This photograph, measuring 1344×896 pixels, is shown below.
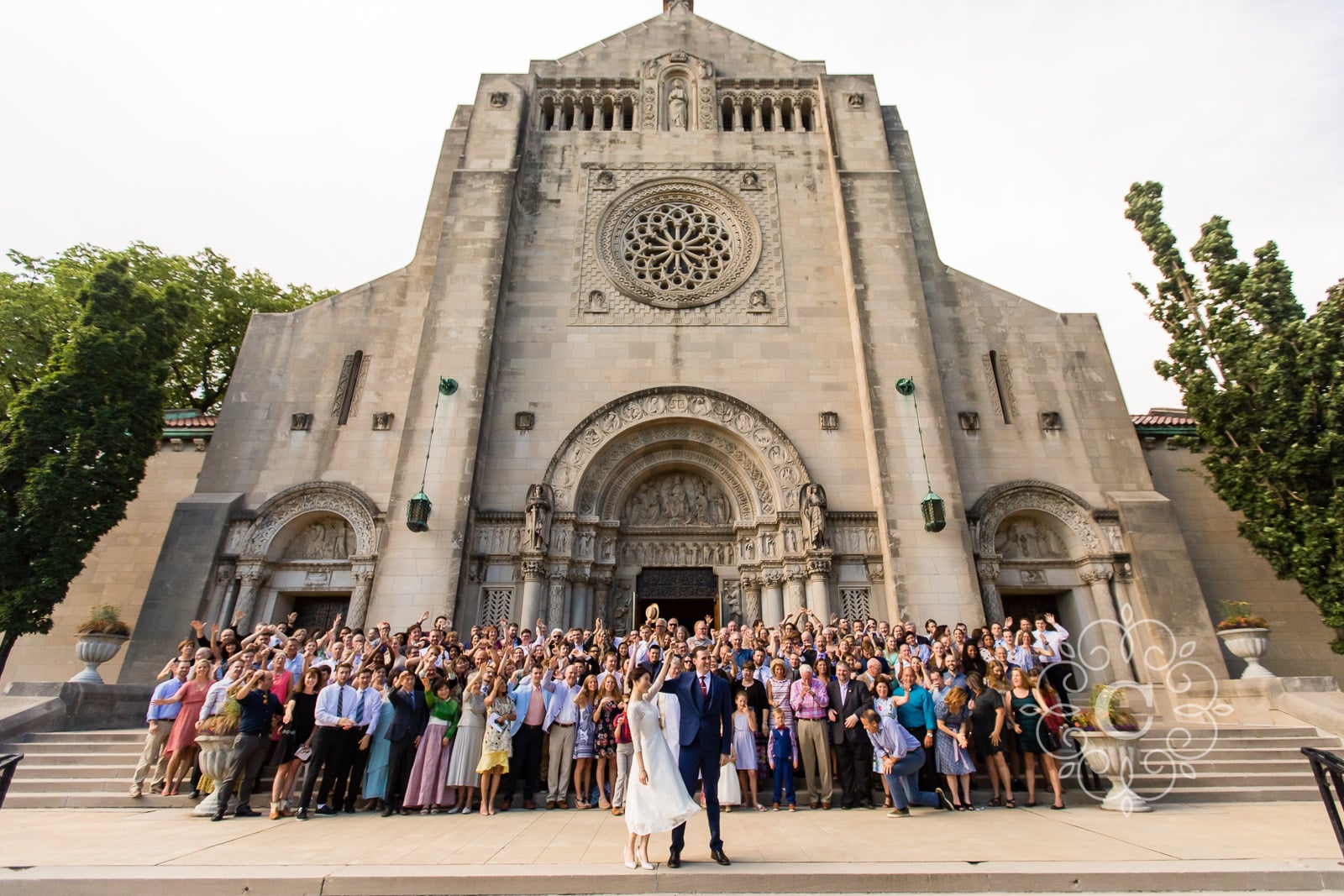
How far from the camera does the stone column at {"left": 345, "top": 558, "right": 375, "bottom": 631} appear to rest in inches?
500

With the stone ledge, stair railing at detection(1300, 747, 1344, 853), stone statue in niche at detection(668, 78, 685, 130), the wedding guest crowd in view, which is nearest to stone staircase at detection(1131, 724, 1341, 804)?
the wedding guest crowd

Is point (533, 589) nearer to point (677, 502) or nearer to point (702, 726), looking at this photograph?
point (677, 502)

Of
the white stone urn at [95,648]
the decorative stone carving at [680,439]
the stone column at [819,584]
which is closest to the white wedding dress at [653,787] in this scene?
the stone column at [819,584]

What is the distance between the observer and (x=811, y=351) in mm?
15820

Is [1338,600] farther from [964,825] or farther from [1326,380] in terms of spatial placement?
[964,825]

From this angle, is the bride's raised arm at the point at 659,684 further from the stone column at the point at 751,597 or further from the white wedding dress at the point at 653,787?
the stone column at the point at 751,597

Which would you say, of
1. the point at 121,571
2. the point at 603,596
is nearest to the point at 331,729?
the point at 603,596

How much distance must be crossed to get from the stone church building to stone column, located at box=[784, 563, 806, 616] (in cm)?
6

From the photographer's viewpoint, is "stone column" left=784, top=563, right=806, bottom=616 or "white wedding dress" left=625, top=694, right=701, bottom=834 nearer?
"white wedding dress" left=625, top=694, right=701, bottom=834

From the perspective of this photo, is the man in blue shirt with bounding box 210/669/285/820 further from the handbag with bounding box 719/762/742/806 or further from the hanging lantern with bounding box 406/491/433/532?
the hanging lantern with bounding box 406/491/433/532

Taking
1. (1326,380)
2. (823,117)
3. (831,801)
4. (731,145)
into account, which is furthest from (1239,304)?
(831,801)

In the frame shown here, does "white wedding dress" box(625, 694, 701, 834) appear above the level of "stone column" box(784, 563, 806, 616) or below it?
below

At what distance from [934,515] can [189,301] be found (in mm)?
19824

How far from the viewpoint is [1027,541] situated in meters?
14.3
